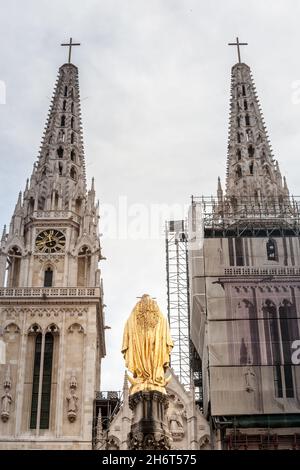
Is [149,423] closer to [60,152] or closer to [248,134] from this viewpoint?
[60,152]

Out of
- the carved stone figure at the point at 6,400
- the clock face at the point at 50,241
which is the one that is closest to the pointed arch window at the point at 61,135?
the clock face at the point at 50,241

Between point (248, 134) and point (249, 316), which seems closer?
point (249, 316)

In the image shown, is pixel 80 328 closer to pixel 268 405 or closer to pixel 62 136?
pixel 268 405

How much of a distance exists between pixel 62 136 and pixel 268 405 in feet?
79.8

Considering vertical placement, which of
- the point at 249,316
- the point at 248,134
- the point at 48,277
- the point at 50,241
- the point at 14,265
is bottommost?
the point at 249,316

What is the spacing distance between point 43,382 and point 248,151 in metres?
22.3

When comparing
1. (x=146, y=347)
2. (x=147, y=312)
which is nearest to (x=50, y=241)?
(x=147, y=312)

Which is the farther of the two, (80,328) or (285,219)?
(285,219)

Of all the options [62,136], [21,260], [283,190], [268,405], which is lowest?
[268,405]

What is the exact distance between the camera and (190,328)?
1930 inches

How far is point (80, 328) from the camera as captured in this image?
137 feet

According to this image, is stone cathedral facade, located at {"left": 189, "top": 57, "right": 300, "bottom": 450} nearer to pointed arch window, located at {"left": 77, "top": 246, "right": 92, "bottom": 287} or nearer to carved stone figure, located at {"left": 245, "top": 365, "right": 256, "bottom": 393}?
carved stone figure, located at {"left": 245, "top": 365, "right": 256, "bottom": 393}
